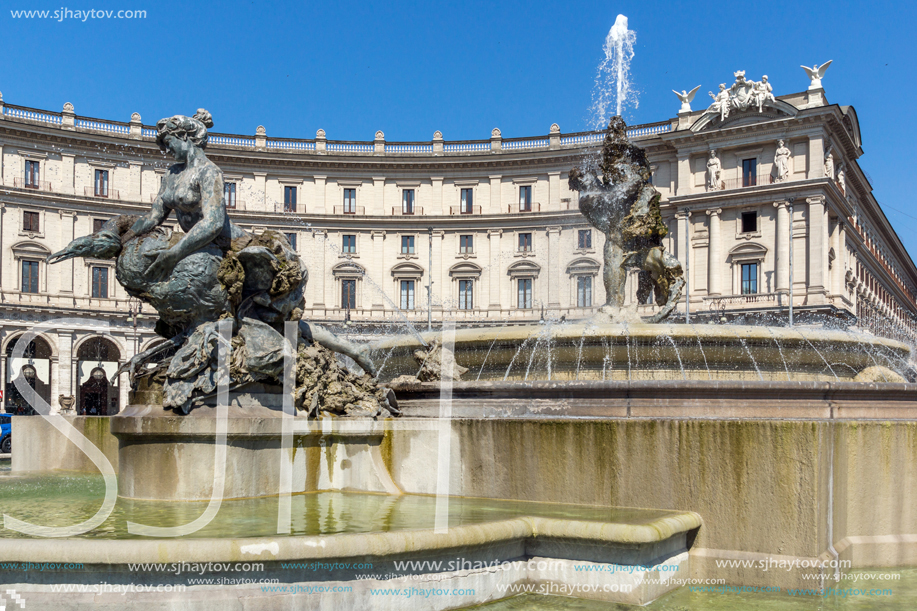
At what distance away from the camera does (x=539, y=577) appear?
4.46 metres

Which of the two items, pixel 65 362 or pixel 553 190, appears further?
pixel 553 190

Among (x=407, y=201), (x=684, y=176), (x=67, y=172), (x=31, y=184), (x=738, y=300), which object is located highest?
(x=684, y=176)

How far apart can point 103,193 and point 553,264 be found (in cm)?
3064

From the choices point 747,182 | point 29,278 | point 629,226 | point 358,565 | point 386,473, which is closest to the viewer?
point 358,565

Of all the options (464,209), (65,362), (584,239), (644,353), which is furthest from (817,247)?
(65,362)

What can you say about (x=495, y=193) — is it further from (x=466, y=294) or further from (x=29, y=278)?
(x=29, y=278)

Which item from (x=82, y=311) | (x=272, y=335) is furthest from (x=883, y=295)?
(x=272, y=335)

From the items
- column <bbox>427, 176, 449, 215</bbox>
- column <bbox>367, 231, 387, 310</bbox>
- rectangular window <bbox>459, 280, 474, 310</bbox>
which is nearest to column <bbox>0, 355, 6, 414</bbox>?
column <bbox>367, 231, 387, 310</bbox>

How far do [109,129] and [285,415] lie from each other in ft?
175

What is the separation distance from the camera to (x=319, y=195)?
57250 millimetres

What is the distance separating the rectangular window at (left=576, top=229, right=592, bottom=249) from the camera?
52.9m

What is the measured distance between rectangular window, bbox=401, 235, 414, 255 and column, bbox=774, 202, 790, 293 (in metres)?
24.9

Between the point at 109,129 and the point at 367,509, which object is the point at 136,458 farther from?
the point at 109,129

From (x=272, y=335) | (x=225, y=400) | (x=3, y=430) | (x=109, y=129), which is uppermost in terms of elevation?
(x=109, y=129)
